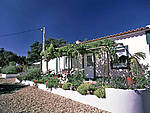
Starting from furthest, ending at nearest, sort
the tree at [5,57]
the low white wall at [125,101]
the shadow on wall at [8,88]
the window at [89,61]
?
the tree at [5,57]
the window at [89,61]
the shadow on wall at [8,88]
the low white wall at [125,101]

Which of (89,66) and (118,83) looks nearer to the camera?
(118,83)

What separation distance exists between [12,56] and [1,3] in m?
19.1

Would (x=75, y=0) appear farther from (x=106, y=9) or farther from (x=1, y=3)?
(x=1, y=3)

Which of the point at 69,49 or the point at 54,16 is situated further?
the point at 54,16

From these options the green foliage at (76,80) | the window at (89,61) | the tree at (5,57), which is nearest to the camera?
the green foliage at (76,80)

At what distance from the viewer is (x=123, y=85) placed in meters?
3.44

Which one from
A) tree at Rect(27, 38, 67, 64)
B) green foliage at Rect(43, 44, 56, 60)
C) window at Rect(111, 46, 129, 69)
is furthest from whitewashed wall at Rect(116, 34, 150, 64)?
tree at Rect(27, 38, 67, 64)

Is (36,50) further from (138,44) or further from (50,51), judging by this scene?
(138,44)

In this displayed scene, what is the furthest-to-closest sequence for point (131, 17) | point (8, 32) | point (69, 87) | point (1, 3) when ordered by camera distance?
point (8, 32)
point (1, 3)
point (131, 17)
point (69, 87)

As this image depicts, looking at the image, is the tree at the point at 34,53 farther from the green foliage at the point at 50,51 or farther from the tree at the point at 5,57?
the green foliage at the point at 50,51

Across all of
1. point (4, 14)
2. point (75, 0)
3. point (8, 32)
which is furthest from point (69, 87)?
point (8, 32)

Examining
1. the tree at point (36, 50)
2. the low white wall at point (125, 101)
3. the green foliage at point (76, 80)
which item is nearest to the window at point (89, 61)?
the green foliage at point (76, 80)

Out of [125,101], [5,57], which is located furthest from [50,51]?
[5,57]

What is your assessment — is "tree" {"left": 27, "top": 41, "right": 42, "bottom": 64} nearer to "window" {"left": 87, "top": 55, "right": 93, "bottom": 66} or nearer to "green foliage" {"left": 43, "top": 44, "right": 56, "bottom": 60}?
"green foliage" {"left": 43, "top": 44, "right": 56, "bottom": 60}
